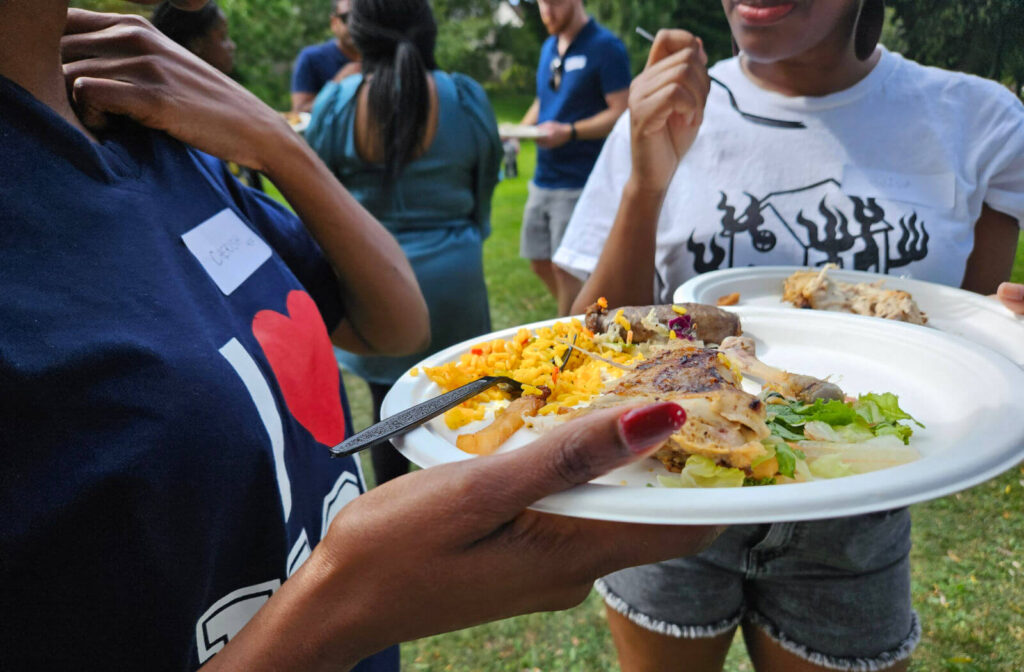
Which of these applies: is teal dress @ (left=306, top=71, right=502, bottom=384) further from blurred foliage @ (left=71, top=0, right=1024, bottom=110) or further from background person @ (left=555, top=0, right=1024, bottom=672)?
background person @ (left=555, top=0, right=1024, bottom=672)

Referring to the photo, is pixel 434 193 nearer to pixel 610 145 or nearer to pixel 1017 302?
pixel 610 145

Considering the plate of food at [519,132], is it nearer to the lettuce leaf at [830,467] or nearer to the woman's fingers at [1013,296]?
the woman's fingers at [1013,296]

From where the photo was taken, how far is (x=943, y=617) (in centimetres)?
194

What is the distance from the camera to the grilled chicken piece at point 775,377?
50.2 inches

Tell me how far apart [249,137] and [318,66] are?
478cm

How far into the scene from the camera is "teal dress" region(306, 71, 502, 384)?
141 inches

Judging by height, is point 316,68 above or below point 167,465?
above

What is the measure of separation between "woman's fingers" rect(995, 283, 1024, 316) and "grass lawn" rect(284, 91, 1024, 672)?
0.08m

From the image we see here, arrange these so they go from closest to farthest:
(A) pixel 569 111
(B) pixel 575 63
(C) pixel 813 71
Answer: (C) pixel 813 71, (B) pixel 575 63, (A) pixel 569 111

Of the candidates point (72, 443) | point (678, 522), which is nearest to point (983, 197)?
point (678, 522)

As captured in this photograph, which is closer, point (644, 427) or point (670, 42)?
point (644, 427)

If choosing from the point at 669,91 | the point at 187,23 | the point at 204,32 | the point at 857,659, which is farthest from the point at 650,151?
the point at 204,32

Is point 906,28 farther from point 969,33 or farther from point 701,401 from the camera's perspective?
point 701,401

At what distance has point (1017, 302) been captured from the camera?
1.49m
